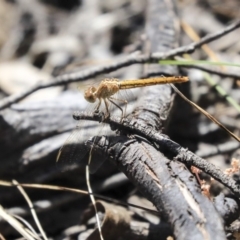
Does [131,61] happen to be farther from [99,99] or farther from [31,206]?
[31,206]

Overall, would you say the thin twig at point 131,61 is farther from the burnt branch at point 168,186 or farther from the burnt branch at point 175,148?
the burnt branch at point 168,186

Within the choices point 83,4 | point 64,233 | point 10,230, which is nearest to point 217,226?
point 64,233

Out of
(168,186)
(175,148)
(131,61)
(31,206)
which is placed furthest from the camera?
(131,61)

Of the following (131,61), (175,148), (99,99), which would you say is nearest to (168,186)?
(175,148)

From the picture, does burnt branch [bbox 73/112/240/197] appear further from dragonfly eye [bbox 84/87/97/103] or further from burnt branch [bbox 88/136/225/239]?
dragonfly eye [bbox 84/87/97/103]

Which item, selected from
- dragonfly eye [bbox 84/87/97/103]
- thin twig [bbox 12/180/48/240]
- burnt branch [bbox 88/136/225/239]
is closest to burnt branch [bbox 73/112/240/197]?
burnt branch [bbox 88/136/225/239]

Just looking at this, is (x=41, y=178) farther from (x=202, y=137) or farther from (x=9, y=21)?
(x=9, y=21)

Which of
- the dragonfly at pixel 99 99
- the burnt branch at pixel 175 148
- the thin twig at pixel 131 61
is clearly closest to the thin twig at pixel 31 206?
the dragonfly at pixel 99 99

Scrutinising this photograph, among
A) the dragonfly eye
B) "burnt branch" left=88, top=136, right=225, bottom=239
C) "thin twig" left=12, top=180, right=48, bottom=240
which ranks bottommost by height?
"burnt branch" left=88, top=136, right=225, bottom=239
